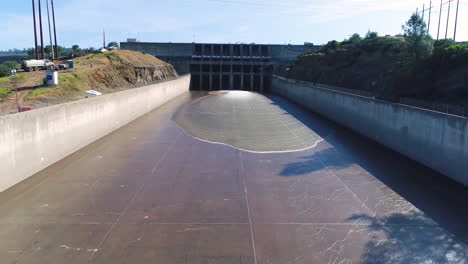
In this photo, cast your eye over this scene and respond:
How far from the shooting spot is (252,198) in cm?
1154

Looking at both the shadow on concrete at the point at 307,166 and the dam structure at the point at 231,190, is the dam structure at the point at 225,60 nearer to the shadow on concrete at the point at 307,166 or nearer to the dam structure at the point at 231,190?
the dam structure at the point at 231,190

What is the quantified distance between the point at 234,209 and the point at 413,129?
10.2m

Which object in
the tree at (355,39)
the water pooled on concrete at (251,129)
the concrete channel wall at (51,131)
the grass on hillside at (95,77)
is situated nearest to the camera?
the concrete channel wall at (51,131)

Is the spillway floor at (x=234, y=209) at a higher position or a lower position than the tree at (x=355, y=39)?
lower

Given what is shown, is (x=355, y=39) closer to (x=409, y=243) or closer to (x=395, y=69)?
(x=395, y=69)

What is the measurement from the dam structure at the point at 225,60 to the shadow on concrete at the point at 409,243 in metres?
65.1

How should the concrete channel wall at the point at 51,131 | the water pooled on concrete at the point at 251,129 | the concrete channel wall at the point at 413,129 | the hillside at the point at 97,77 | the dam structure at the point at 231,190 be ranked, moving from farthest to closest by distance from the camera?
the hillside at the point at 97,77, the water pooled on concrete at the point at 251,129, the concrete channel wall at the point at 413,129, the concrete channel wall at the point at 51,131, the dam structure at the point at 231,190

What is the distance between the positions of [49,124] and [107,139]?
5.85 m

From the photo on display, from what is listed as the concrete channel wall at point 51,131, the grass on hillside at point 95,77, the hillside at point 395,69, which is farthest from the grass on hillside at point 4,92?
the hillside at point 395,69

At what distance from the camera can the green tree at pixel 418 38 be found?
25419 millimetres

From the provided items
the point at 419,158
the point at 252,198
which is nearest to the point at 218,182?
the point at 252,198

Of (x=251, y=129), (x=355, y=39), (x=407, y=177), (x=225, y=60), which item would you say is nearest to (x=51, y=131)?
(x=251, y=129)

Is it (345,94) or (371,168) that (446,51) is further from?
(371,168)

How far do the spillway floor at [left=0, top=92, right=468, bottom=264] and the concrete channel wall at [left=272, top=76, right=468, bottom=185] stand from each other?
24.1 inches
